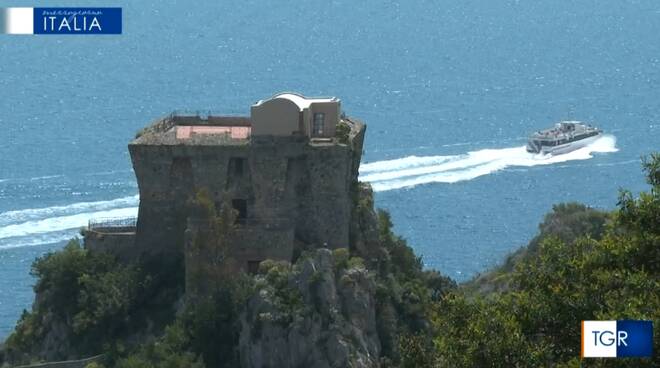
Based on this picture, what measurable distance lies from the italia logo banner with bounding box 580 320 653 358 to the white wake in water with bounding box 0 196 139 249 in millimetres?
66740

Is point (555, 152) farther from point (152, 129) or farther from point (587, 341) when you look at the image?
point (587, 341)

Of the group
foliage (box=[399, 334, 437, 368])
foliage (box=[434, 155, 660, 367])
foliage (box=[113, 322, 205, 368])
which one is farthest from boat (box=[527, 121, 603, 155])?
foliage (box=[434, 155, 660, 367])

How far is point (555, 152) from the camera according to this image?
494ft

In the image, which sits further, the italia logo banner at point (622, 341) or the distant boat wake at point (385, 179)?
the distant boat wake at point (385, 179)

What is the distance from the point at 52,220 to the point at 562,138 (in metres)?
47.1

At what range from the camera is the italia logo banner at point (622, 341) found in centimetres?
4562

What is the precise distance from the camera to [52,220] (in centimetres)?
11675

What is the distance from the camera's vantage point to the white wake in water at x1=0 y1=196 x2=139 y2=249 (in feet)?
372

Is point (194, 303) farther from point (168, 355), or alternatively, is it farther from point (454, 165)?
point (454, 165)

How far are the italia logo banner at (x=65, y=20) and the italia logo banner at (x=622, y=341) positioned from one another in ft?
98.6

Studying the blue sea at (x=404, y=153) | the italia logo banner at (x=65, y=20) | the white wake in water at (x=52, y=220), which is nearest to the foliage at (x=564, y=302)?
the italia logo banner at (x=65, y=20)

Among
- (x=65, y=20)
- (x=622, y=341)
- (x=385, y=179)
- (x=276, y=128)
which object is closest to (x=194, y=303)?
(x=276, y=128)

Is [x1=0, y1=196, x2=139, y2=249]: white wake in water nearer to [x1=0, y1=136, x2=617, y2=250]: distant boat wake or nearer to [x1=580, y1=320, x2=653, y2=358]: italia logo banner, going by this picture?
[x1=0, y1=136, x2=617, y2=250]: distant boat wake

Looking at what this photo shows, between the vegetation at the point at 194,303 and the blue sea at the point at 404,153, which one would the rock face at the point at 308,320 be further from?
the blue sea at the point at 404,153
